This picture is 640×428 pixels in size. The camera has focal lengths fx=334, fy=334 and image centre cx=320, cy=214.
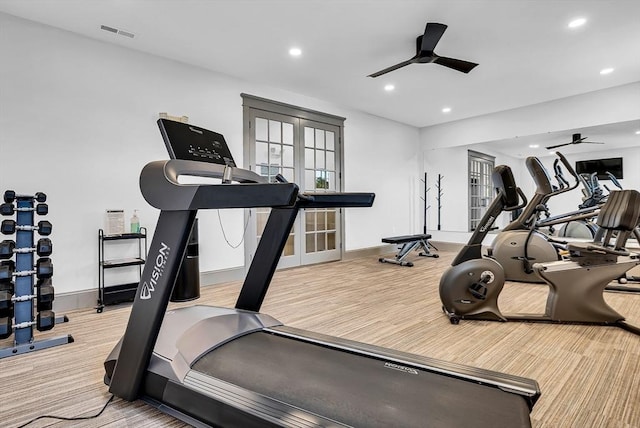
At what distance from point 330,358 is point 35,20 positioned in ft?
13.1

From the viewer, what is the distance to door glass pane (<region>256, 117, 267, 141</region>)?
496cm

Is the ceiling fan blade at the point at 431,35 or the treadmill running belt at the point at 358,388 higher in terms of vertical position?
the ceiling fan blade at the point at 431,35

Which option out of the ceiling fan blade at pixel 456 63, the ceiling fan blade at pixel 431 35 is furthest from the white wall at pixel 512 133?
the ceiling fan blade at pixel 431 35

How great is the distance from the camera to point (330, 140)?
602cm

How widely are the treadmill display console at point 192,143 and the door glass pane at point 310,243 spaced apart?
3.75 metres

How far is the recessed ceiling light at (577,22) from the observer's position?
3248 millimetres

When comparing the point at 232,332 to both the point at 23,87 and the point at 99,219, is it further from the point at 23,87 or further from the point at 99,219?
the point at 23,87

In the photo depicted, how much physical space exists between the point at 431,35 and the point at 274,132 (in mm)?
2625

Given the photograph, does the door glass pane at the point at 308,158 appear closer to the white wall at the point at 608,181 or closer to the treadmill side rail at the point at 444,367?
the treadmill side rail at the point at 444,367

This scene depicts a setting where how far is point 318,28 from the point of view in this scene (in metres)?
3.36

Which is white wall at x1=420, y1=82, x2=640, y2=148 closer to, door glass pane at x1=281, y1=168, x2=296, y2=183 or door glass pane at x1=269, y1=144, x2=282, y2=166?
door glass pane at x1=281, y1=168, x2=296, y2=183

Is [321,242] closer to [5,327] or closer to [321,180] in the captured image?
[321,180]

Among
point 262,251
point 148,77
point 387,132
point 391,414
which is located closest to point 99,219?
point 148,77

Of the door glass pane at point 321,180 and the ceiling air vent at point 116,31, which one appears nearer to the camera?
the ceiling air vent at point 116,31
